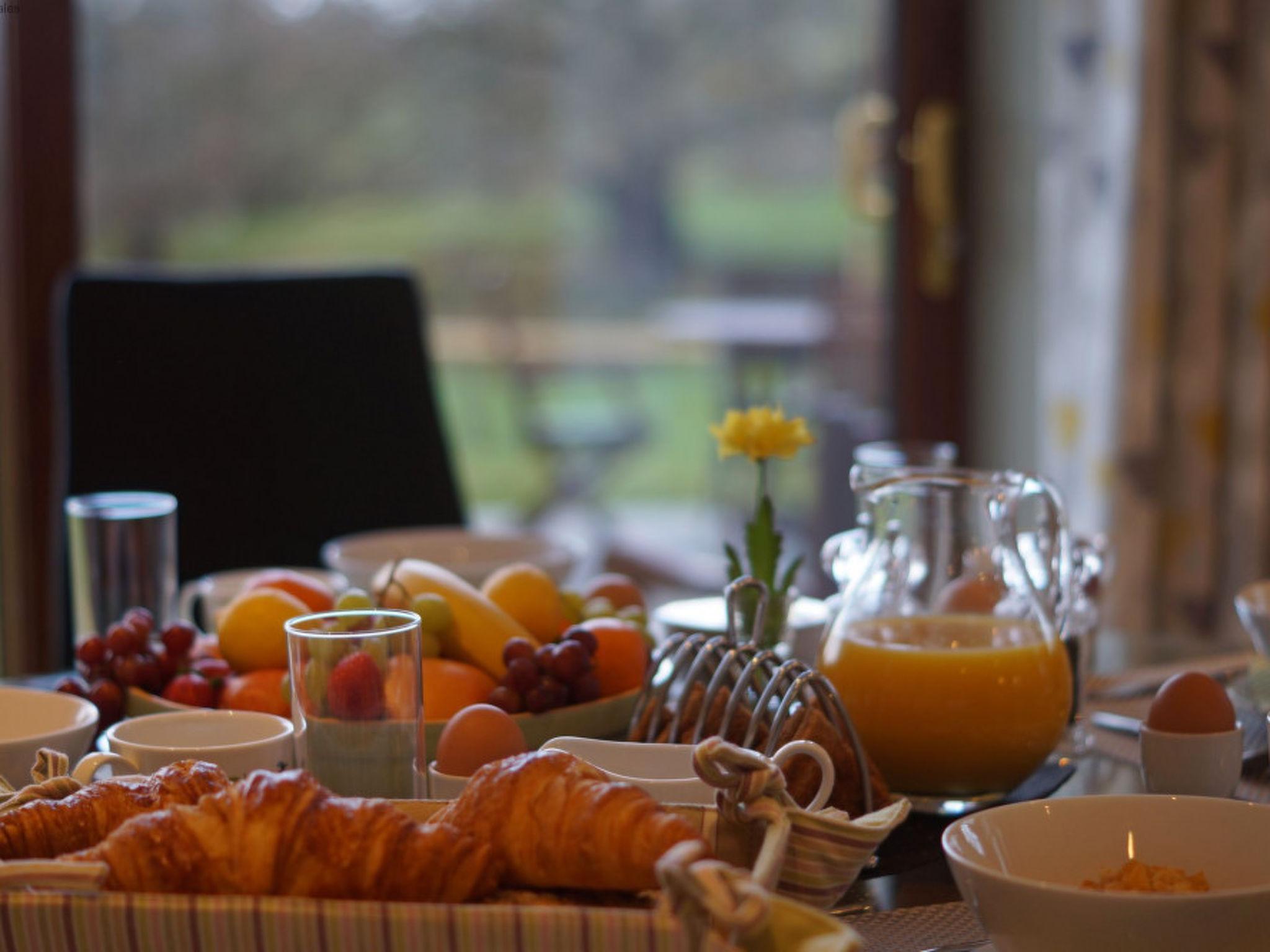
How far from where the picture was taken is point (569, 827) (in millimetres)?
631

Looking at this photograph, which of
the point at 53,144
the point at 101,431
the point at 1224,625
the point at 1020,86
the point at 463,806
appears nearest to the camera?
the point at 463,806

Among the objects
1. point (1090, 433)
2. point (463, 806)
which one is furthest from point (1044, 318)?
point (463, 806)

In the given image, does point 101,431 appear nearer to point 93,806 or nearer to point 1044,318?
point 93,806

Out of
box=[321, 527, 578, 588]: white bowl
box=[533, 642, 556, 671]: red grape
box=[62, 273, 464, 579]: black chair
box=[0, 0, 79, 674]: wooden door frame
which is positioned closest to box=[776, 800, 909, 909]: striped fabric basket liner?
box=[533, 642, 556, 671]: red grape

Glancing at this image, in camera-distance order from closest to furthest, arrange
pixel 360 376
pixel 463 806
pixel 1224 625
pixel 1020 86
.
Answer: pixel 463 806 < pixel 360 376 < pixel 1224 625 < pixel 1020 86

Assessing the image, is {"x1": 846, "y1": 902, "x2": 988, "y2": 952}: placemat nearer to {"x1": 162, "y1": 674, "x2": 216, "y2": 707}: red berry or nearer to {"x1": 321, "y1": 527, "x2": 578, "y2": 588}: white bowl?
{"x1": 162, "y1": 674, "x2": 216, "y2": 707}: red berry

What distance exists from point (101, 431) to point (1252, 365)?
78.8 inches

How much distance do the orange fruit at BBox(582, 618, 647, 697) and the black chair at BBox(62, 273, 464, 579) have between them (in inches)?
38.0

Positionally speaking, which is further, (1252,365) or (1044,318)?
(1044,318)

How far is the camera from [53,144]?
266 centimetres

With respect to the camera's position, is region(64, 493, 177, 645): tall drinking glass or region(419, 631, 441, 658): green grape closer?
region(419, 631, 441, 658): green grape

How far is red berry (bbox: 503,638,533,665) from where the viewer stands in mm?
1033

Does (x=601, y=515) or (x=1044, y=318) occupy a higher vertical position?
(x=1044, y=318)

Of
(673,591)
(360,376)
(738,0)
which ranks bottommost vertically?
(673,591)
